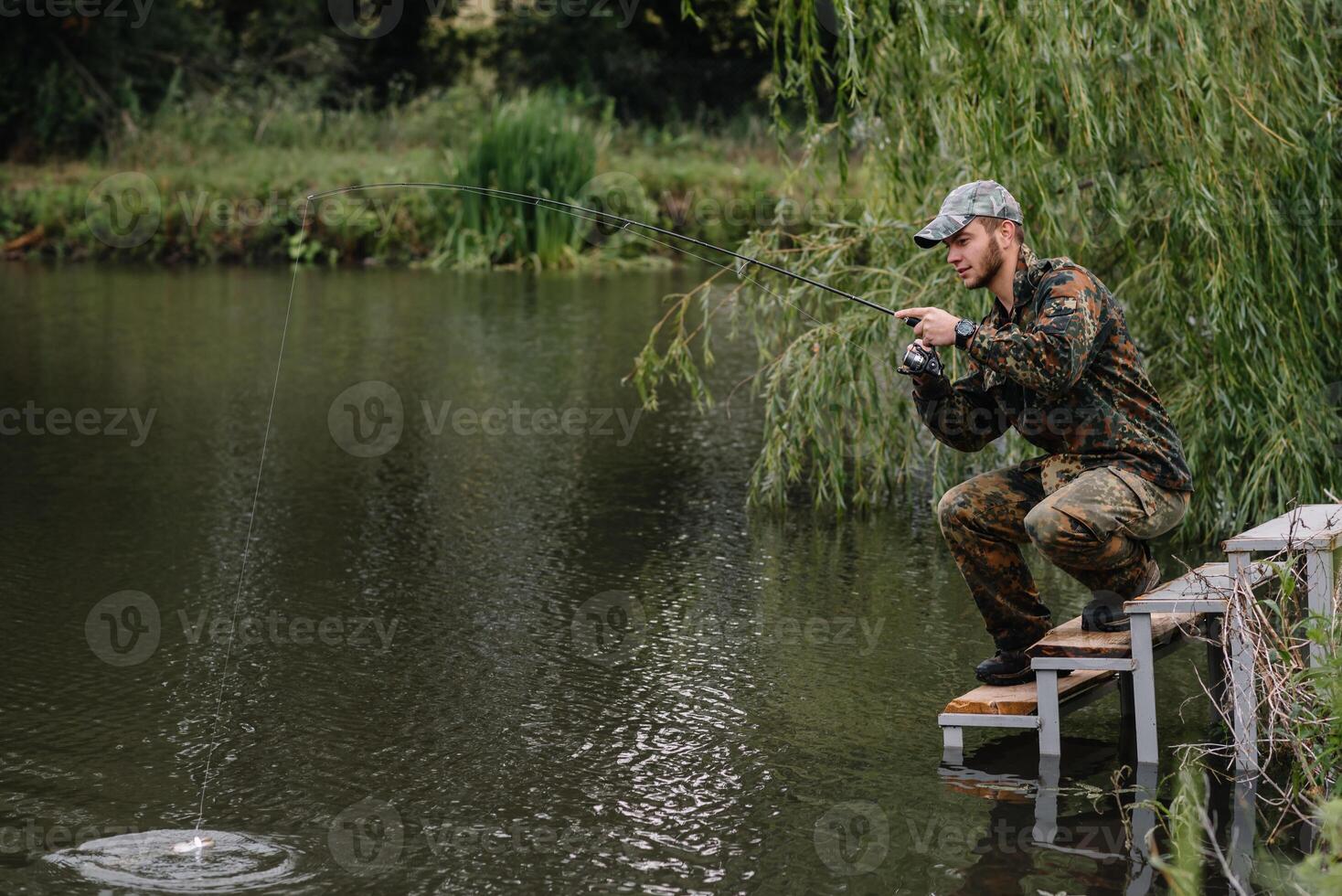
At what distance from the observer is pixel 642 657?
640 cm

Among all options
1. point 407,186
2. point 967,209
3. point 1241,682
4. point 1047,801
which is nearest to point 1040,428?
point 967,209

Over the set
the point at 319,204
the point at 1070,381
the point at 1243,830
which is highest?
the point at 319,204

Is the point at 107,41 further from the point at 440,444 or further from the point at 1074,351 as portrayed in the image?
the point at 1074,351

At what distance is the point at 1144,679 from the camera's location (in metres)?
4.90

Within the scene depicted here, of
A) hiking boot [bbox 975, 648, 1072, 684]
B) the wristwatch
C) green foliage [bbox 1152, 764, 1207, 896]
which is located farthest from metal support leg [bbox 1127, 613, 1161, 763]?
the wristwatch

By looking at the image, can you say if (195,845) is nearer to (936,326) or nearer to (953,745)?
(953,745)

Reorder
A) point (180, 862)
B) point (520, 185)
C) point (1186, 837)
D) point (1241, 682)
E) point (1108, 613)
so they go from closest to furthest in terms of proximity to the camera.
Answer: point (1186, 837) < point (180, 862) < point (1241, 682) < point (1108, 613) < point (520, 185)

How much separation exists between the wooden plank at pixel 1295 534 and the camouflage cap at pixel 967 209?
111 centimetres

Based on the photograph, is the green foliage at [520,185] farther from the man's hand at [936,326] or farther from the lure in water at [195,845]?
the lure in water at [195,845]

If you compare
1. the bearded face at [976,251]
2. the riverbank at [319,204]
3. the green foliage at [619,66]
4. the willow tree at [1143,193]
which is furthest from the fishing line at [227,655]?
the green foliage at [619,66]

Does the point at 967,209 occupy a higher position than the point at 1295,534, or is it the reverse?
the point at 967,209

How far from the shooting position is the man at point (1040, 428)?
16.4ft

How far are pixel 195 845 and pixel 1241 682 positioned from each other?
2.74 metres

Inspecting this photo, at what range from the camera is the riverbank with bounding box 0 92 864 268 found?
75.3 ft
